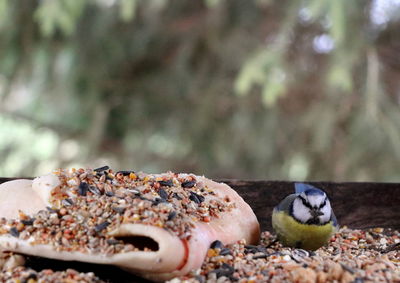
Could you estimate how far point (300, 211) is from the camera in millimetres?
1809

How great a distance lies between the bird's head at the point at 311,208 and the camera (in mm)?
1782

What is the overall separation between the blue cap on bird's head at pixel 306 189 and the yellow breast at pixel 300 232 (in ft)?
0.30

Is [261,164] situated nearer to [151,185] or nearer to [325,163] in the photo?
[325,163]

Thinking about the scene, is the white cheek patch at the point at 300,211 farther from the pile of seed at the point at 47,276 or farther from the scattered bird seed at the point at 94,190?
the pile of seed at the point at 47,276

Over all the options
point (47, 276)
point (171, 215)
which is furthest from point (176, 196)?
point (47, 276)

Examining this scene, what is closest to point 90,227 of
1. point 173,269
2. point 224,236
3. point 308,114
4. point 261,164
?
point 173,269

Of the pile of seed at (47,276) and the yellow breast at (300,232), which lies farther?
the yellow breast at (300,232)

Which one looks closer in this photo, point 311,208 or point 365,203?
point 311,208

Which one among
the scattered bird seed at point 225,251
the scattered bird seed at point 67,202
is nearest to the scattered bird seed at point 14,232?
the scattered bird seed at point 67,202

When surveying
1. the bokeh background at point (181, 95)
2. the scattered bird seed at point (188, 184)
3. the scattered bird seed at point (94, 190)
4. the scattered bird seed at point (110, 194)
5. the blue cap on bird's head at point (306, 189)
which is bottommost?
the scattered bird seed at point (110, 194)

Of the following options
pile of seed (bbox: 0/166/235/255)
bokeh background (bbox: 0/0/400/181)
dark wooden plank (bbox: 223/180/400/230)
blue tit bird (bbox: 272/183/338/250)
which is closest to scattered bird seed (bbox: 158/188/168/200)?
pile of seed (bbox: 0/166/235/255)

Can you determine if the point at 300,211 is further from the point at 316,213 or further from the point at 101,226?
the point at 101,226

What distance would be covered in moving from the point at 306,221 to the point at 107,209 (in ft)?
2.32

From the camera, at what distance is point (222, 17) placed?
4.52 meters
